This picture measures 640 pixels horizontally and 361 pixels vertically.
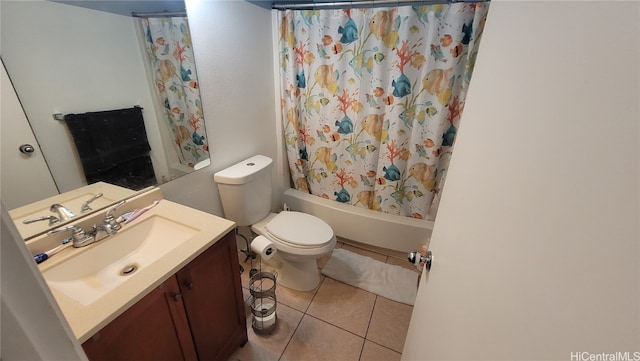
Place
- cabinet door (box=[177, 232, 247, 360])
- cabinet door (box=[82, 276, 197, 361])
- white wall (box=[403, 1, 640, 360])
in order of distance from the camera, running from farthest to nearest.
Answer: cabinet door (box=[177, 232, 247, 360]) < cabinet door (box=[82, 276, 197, 361]) < white wall (box=[403, 1, 640, 360])

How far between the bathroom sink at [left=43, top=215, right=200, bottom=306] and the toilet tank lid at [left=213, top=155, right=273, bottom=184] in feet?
1.51

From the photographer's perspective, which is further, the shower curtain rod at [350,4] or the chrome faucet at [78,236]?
the shower curtain rod at [350,4]

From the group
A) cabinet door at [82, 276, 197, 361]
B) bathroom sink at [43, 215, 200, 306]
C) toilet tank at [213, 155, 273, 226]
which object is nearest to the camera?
cabinet door at [82, 276, 197, 361]

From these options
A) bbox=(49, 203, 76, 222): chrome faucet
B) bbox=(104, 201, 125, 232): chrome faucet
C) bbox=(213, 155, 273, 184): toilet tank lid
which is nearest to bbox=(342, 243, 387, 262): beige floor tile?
bbox=(213, 155, 273, 184): toilet tank lid

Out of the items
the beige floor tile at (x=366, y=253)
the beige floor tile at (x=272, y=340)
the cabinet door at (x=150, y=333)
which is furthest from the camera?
the beige floor tile at (x=366, y=253)

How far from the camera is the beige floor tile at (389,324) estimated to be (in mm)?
1419

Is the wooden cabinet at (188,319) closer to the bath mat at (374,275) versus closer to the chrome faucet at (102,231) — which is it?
the chrome faucet at (102,231)

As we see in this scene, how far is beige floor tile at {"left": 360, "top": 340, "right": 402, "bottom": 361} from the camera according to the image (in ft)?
4.37

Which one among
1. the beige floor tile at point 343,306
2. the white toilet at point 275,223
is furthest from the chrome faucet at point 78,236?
the beige floor tile at point 343,306

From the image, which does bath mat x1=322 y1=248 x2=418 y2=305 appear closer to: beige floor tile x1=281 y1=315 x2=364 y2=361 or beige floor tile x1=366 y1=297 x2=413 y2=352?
beige floor tile x1=366 y1=297 x2=413 y2=352

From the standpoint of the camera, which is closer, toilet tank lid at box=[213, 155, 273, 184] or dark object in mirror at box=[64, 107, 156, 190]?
dark object in mirror at box=[64, 107, 156, 190]

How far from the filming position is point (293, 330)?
1465mm

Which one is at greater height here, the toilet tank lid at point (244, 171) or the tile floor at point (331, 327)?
the toilet tank lid at point (244, 171)

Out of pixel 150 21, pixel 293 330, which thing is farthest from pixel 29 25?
pixel 293 330
